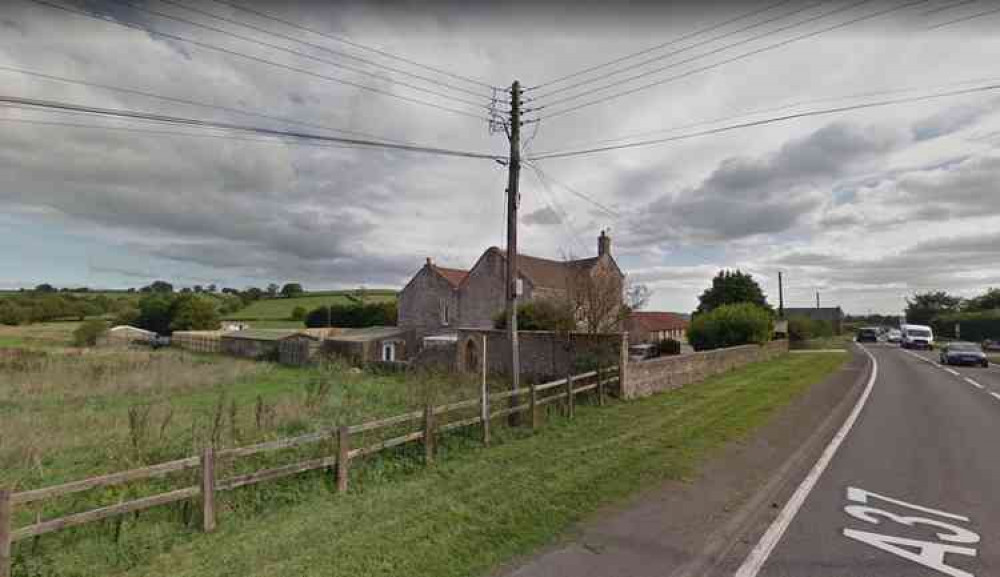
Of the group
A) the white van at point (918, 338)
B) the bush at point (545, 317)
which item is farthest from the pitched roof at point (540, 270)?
the white van at point (918, 338)

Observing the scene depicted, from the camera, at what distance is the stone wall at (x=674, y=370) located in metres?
14.2

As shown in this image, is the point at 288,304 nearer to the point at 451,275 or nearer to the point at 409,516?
the point at 451,275

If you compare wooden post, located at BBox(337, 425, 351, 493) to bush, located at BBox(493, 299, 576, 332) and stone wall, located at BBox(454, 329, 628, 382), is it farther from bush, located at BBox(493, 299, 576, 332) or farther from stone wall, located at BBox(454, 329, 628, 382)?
bush, located at BBox(493, 299, 576, 332)

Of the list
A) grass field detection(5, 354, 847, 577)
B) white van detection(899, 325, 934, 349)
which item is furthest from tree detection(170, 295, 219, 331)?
white van detection(899, 325, 934, 349)

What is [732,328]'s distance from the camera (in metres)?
27.7

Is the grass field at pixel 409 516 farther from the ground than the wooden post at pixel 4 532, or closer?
closer

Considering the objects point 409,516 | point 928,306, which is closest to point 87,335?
point 409,516

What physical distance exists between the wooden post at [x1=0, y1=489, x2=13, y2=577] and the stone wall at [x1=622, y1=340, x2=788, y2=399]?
494 inches

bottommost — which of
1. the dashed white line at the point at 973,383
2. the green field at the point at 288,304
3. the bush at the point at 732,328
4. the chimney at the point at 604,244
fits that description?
the dashed white line at the point at 973,383

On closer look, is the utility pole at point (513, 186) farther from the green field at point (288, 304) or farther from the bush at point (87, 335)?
the green field at point (288, 304)

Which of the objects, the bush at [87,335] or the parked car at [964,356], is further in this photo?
the bush at [87,335]

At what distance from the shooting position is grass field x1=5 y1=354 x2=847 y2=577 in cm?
421

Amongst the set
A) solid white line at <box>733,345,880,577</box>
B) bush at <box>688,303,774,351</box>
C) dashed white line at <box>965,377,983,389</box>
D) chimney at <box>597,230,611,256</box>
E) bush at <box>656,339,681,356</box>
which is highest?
chimney at <box>597,230,611,256</box>

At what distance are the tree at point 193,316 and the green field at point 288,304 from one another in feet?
47.5
